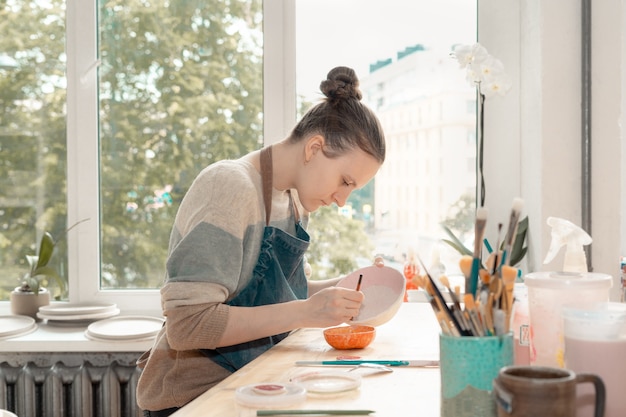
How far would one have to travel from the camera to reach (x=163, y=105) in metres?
2.82

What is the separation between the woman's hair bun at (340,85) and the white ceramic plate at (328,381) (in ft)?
2.19

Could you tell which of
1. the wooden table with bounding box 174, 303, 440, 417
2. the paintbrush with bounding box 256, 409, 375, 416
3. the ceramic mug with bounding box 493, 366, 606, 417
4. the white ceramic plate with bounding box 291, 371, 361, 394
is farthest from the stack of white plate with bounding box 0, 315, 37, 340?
the ceramic mug with bounding box 493, 366, 606, 417

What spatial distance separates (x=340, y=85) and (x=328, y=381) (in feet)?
2.36

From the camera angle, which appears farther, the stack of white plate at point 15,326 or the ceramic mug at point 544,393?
the stack of white plate at point 15,326

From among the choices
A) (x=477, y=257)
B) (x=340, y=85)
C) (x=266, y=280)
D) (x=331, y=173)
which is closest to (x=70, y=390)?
(x=266, y=280)

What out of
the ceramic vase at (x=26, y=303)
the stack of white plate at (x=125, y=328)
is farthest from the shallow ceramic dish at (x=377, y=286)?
the ceramic vase at (x=26, y=303)

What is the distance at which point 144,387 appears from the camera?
1572 millimetres

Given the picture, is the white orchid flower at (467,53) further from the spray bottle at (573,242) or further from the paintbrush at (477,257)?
the paintbrush at (477,257)

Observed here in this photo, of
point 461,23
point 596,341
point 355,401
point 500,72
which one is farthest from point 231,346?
point 461,23

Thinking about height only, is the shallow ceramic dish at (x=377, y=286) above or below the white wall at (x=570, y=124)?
below

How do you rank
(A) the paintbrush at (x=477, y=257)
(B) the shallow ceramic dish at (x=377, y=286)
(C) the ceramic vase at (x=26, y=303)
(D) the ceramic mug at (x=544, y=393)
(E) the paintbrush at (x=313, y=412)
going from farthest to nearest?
1. (C) the ceramic vase at (x=26, y=303)
2. (B) the shallow ceramic dish at (x=377, y=286)
3. (E) the paintbrush at (x=313, y=412)
4. (A) the paintbrush at (x=477, y=257)
5. (D) the ceramic mug at (x=544, y=393)

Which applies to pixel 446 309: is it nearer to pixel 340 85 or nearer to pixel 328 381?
pixel 328 381

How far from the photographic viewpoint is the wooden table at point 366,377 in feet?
3.46

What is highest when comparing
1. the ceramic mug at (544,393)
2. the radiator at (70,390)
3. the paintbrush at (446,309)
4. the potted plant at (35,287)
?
the paintbrush at (446,309)
